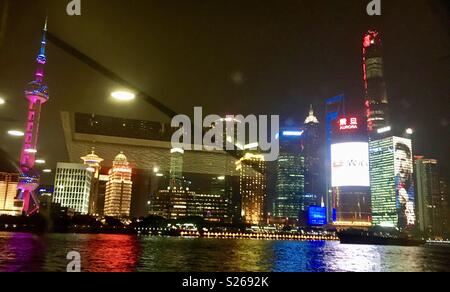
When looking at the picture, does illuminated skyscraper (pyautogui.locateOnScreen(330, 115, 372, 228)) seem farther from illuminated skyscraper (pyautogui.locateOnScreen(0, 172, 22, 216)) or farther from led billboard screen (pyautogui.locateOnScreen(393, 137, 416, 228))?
illuminated skyscraper (pyautogui.locateOnScreen(0, 172, 22, 216))

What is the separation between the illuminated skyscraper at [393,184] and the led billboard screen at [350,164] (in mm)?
21804

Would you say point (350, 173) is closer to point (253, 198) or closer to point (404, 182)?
point (253, 198)

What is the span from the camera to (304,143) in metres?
110

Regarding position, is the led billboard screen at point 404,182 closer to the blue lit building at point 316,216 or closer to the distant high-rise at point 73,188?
the blue lit building at point 316,216

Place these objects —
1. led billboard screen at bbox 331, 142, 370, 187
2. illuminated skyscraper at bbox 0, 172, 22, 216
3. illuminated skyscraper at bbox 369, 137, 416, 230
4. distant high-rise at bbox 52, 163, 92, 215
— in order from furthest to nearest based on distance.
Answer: illuminated skyscraper at bbox 369, 137, 416, 230 → distant high-rise at bbox 52, 163, 92, 215 → led billboard screen at bbox 331, 142, 370, 187 → illuminated skyscraper at bbox 0, 172, 22, 216

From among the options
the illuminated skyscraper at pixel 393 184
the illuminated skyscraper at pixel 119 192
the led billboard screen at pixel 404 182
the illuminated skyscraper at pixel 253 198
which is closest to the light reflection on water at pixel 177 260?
the illuminated skyscraper at pixel 253 198

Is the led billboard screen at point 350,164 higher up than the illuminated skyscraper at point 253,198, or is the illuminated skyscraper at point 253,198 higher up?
the led billboard screen at point 350,164

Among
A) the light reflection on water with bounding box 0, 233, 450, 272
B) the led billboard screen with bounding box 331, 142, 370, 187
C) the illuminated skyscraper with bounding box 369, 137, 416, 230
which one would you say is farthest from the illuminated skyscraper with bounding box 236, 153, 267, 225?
the light reflection on water with bounding box 0, 233, 450, 272

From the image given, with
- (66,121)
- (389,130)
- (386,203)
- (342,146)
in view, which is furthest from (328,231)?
(66,121)

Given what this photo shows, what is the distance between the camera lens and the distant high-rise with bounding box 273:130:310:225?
98.9 meters

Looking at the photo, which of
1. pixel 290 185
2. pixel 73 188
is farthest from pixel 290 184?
pixel 73 188

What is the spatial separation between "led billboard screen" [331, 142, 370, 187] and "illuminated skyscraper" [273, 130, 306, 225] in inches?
1086

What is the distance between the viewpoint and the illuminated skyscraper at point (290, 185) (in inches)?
3894
